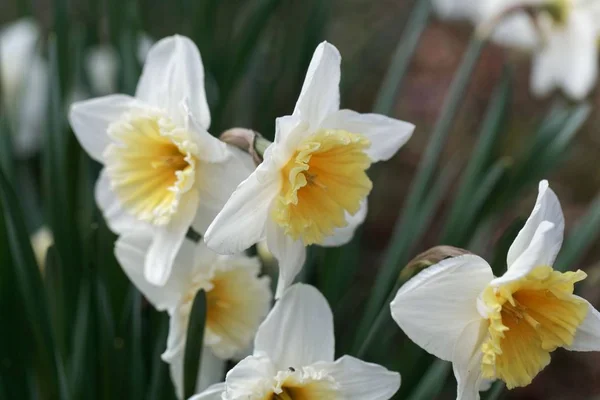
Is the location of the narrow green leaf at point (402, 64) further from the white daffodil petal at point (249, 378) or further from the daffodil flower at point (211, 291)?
the white daffodil petal at point (249, 378)

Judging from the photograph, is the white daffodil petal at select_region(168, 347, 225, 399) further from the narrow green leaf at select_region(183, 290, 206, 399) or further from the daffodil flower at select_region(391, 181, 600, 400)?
the daffodil flower at select_region(391, 181, 600, 400)

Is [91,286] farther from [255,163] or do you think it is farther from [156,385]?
[255,163]

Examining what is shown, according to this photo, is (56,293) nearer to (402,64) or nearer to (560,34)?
(402,64)

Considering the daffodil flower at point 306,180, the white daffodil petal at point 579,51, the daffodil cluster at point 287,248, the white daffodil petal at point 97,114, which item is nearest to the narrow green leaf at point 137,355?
the daffodil cluster at point 287,248

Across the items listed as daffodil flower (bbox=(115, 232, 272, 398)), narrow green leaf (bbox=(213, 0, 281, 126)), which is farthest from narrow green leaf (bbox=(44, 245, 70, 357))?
narrow green leaf (bbox=(213, 0, 281, 126))

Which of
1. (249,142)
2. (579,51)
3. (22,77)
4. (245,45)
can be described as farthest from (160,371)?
(22,77)

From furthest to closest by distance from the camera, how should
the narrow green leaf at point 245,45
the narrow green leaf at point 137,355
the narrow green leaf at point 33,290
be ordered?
the narrow green leaf at point 245,45, the narrow green leaf at point 137,355, the narrow green leaf at point 33,290

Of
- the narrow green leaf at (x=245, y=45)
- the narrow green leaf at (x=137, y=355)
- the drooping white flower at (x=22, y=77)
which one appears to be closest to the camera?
the narrow green leaf at (x=137, y=355)

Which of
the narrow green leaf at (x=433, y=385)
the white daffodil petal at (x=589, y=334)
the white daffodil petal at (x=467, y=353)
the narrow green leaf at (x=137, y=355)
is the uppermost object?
the white daffodil petal at (x=589, y=334)
